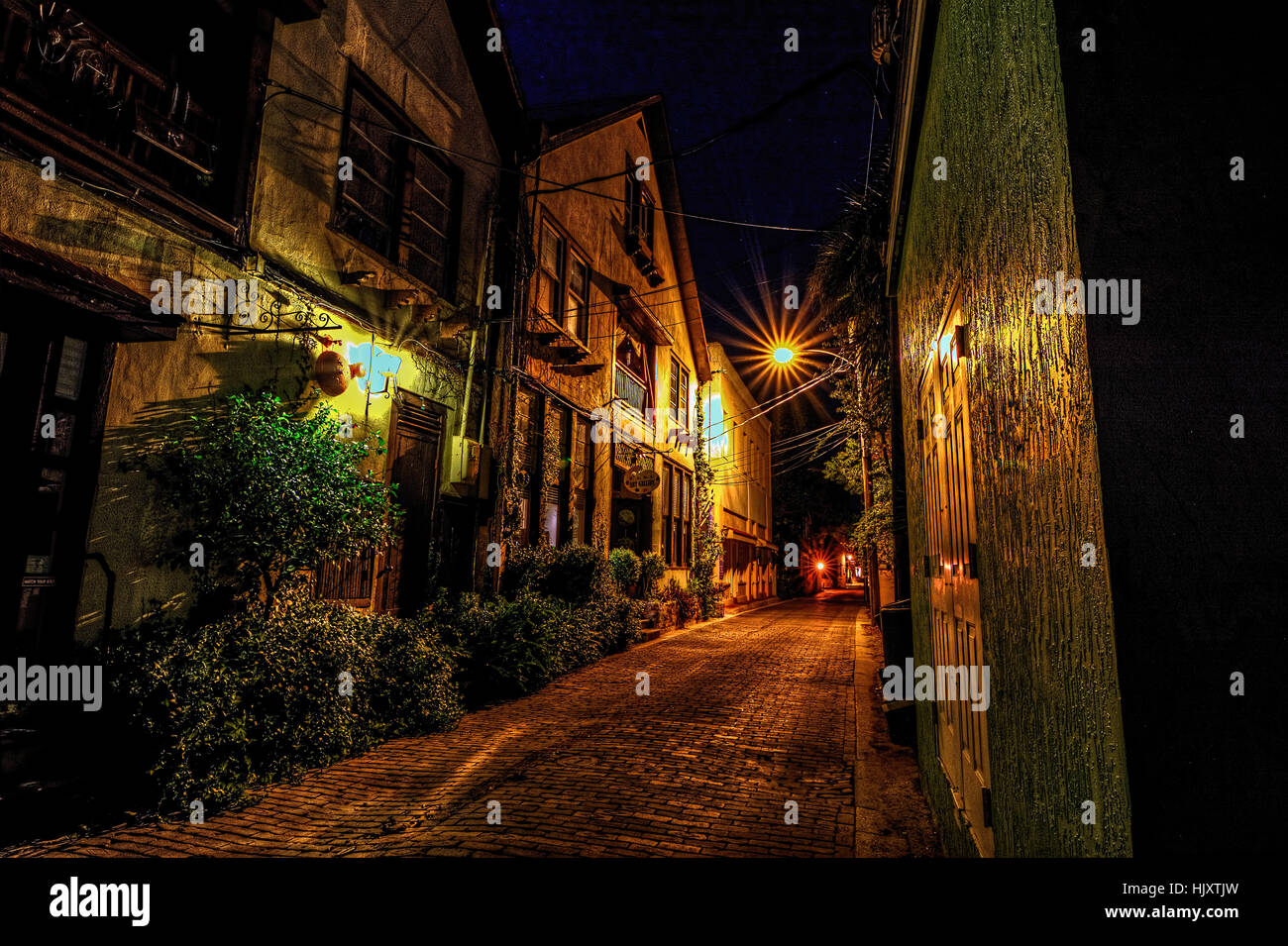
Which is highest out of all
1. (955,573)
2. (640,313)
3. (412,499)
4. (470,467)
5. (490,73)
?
(490,73)

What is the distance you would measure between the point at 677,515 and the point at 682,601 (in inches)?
112

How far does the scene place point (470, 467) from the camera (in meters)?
9.77

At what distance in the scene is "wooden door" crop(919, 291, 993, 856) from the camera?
9.47 ft

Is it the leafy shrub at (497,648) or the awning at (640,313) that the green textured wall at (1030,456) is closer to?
the leafy shrub at (497,648)

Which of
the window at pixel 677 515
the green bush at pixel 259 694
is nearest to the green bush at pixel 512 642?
the green bush at pixel 259 694

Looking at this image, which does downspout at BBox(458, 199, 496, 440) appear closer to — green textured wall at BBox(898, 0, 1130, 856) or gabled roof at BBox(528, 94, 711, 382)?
gabled roof at BBox(528, 94, 711, 382)

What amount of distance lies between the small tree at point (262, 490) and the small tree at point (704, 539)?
14933mm

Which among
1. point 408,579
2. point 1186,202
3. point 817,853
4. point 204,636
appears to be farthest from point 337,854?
point 408,579

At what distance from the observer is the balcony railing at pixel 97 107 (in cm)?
471

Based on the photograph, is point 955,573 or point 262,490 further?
point 262,490

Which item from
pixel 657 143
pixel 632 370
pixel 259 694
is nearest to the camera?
pixel 259 694

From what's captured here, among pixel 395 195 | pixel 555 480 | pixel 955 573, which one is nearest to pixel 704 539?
pixel 555 480

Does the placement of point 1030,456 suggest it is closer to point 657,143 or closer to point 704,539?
point 657,143
